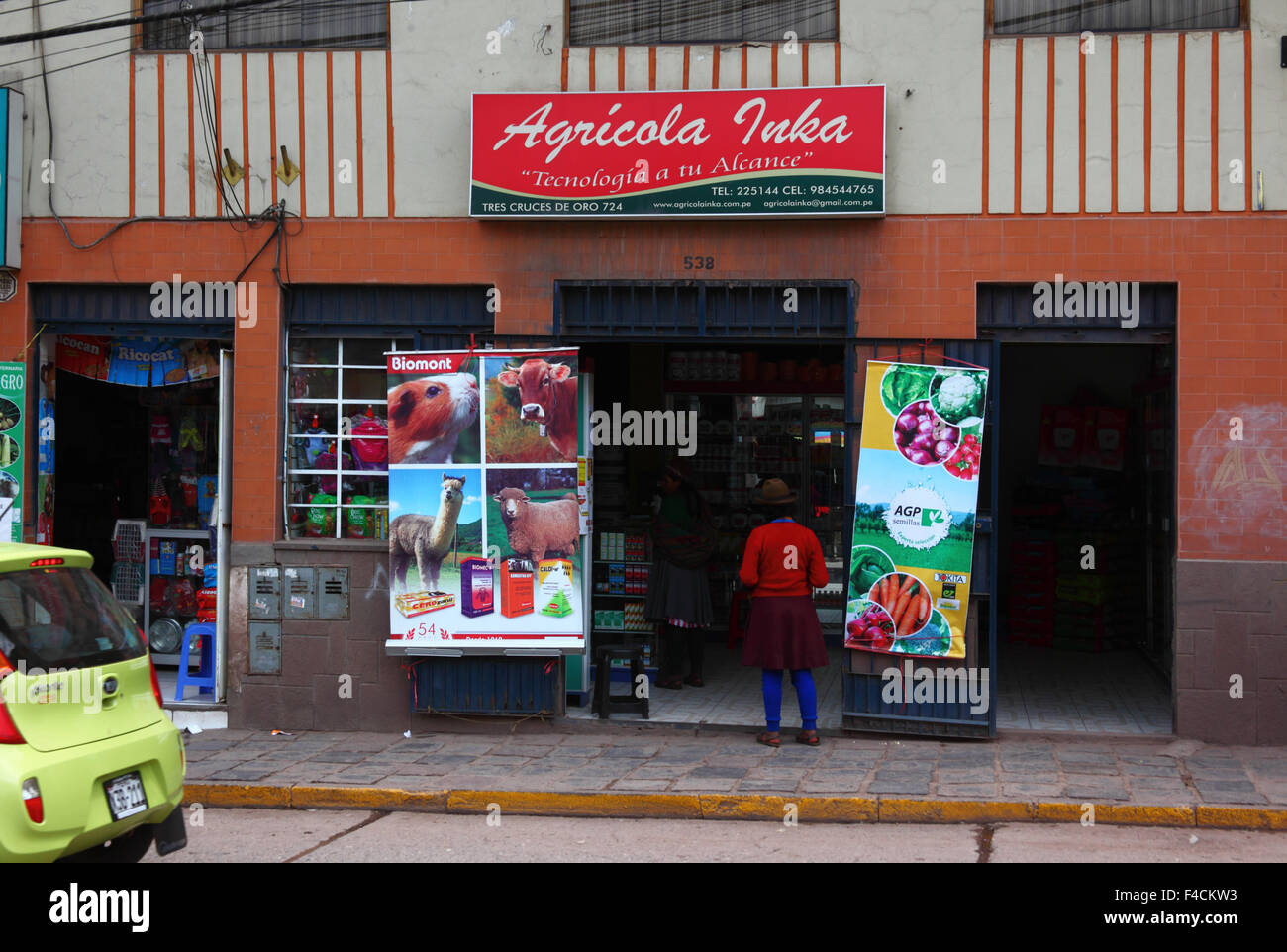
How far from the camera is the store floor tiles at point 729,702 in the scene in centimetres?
1013

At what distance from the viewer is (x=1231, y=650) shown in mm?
9203

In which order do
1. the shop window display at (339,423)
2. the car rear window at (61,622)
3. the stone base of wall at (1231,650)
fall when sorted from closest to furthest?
the car rear window at (61,622), the stone base of wall at (1231,650), the shop window display at (339,423)

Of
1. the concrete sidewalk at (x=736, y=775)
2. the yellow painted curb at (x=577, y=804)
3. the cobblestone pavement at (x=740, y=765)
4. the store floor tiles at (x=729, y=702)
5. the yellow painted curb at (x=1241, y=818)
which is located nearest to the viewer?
the yellow painted curb at (x=1241, y=818)

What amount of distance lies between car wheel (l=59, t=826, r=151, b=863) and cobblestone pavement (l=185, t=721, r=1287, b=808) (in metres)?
2.69

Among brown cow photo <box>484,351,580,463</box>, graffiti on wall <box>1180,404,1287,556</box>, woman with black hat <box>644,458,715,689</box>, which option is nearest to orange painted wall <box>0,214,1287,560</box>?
graffiti on wall <box>1180,404,1287,556</box>

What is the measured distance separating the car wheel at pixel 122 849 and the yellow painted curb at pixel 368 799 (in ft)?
8.12

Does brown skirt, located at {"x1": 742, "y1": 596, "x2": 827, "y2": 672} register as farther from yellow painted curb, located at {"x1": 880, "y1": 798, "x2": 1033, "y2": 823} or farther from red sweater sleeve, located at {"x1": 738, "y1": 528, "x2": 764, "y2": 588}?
yellow painted curb, located at {"x1": 880, "y1": 798, "x2": 1033, "y2": 823}

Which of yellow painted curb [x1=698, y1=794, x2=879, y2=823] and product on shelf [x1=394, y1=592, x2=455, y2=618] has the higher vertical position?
product on shelf [x1=394, y1=592, x2=455, y2=618]

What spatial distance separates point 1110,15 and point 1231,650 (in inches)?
189

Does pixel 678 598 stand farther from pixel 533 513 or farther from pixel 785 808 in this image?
pixel 785 808

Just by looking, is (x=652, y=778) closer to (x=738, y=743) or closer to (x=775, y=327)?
(x=738, y=743)

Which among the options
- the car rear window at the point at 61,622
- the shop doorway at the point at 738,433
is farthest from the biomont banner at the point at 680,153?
the car rear window at the point at 61,622

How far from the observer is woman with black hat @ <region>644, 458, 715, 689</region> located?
11148 mm

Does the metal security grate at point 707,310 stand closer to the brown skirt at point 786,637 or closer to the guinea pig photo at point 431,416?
the guinea pig photo at point 431,416
